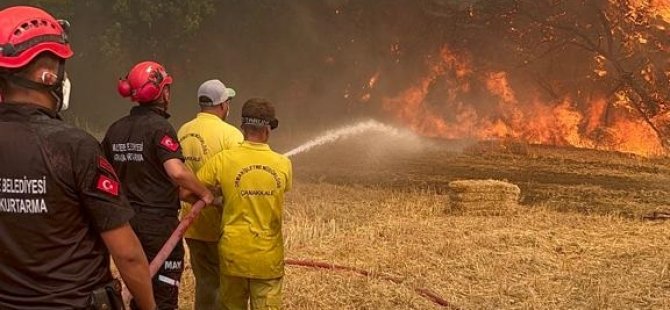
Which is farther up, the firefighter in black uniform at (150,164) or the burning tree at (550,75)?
the burning tree at (550,75)

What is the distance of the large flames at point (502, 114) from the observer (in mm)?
21203

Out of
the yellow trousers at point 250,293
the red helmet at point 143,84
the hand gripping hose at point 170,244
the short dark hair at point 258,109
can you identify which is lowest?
the yellow trousers at point 250,293

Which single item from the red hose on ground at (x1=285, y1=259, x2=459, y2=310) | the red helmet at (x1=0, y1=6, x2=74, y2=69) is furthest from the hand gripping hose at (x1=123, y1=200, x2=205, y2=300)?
the red hose on ground at (x1=285, y1=259, x2=459, y2=310)

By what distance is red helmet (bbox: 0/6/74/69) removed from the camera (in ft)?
7.80

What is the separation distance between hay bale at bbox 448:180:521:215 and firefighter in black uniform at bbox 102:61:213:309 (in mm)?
6859

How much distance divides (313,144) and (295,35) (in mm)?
5652

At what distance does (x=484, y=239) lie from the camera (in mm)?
Answer: 8617

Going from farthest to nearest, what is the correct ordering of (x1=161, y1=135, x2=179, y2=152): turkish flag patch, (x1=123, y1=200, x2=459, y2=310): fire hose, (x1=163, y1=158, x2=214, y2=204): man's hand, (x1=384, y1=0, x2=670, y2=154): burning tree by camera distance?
(x1=384, y1=0, x2=670, y2=154): burning tree → (x1=161, y1=135, x2=179, y2=152): turkish flag patch → (x1=163, y1=158, x2=214, y2=204): man's hand → (x1=123, y1=200, x2=459, y2=310): fire hose

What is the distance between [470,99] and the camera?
81.3 ft

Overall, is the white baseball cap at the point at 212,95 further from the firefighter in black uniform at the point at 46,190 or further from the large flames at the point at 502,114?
the large flames at the point at 502,114

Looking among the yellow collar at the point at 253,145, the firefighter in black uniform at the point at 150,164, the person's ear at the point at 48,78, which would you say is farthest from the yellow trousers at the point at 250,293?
the person's ear at the point at 48,78

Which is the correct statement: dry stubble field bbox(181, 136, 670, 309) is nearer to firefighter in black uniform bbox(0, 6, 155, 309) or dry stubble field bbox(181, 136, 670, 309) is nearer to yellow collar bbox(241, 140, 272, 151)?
yellow collar bbox(241, 140, 272, 151)

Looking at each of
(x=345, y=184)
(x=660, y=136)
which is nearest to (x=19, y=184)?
(x=345, y=184)

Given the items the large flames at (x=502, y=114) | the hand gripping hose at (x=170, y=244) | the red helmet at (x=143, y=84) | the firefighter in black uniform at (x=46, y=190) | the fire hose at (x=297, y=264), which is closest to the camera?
the firefighter in black uniform at (x=46, y=190)
